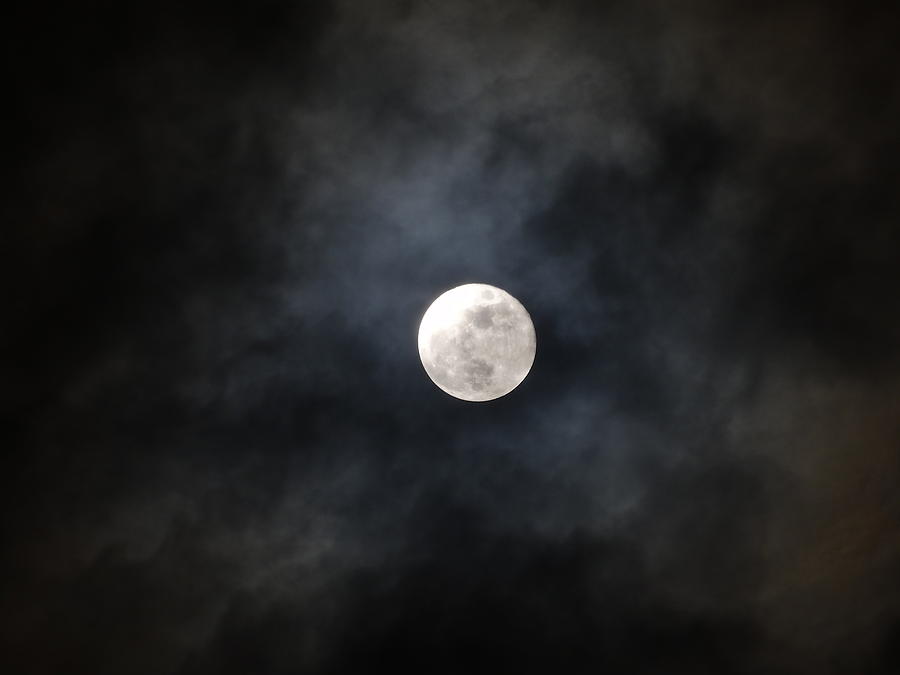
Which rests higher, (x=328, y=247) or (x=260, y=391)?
(x=328, y=247)

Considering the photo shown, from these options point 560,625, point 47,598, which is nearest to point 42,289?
point 47,598

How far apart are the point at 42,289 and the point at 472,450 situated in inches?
343

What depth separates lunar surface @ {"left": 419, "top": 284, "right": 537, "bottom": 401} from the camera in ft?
40.7

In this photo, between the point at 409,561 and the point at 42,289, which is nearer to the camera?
the point at 42,289

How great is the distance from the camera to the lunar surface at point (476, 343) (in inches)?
488

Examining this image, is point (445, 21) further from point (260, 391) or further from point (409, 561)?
point (409, 561)

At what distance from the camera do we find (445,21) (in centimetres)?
1184

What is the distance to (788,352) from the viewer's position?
43.3 feet

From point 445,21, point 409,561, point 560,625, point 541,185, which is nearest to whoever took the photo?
point 445,21

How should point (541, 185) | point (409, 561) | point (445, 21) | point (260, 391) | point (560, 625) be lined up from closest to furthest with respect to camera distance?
point (445, 21), point (541, 185), point (260, 391), point (409, 561), point (560, 625)

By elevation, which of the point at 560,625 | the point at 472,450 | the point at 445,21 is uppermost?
the point at 445,21

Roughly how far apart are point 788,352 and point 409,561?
8.69m

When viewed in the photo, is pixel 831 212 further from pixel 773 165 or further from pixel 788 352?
pixel 788 352

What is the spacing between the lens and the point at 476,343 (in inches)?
488
